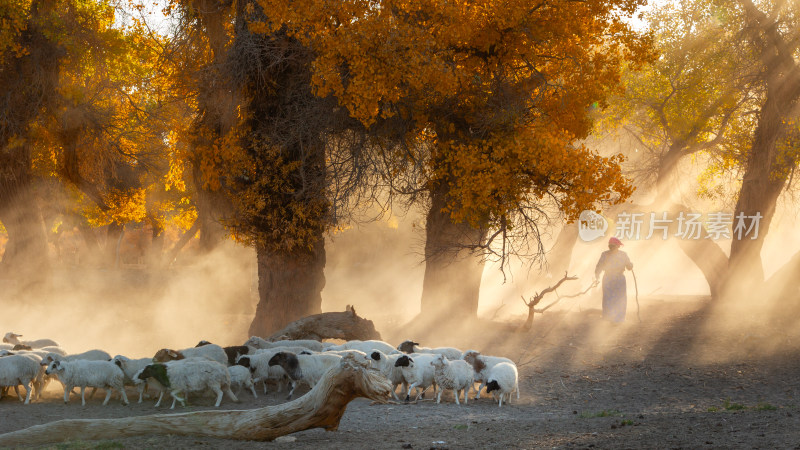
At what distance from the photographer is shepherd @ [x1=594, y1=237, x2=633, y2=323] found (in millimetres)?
18828

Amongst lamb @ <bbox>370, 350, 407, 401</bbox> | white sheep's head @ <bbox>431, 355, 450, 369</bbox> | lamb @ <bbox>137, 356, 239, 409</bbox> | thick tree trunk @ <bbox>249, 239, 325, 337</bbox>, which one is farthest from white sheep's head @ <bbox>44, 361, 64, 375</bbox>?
thick tree trunk @ <bbox>249, 239, 325, 337</bbox>

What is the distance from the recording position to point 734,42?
67.8 ft

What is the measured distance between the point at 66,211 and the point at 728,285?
91.5 feet

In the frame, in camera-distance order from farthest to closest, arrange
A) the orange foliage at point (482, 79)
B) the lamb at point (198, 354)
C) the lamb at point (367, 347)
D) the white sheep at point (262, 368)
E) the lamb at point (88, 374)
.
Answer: the orange foliage at point (482, 79)
the lamb at point (367, 347)
the lamb at point (198, 354)
the white sheep at point (262, 368)
the lamb at point (88, 374)

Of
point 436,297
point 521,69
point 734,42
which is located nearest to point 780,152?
point 734,42

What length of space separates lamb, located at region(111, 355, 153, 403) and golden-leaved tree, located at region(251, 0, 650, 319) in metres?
6.30

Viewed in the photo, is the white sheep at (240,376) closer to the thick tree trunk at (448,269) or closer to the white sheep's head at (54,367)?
the white sheep's head at (54,367)

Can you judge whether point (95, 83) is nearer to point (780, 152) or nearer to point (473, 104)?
point (473, 104)

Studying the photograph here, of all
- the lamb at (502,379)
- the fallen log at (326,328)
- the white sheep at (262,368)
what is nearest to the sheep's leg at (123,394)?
the white sheep at (262,368)

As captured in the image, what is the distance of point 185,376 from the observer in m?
12.2

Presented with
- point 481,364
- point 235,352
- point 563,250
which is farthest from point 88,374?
point 563,250

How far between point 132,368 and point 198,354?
137 centimetres

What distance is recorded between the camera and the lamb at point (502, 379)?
12617mm

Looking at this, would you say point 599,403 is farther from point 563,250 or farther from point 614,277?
point 563,250
